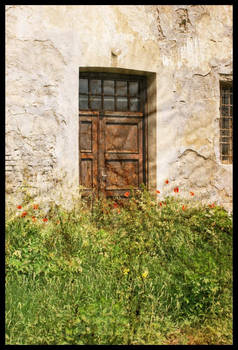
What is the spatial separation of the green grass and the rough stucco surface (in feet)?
3.38

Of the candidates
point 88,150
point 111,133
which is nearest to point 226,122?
point 111,133

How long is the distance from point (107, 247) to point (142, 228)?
1.57 feet

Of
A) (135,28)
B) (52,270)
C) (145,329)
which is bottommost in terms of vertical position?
(145,329)

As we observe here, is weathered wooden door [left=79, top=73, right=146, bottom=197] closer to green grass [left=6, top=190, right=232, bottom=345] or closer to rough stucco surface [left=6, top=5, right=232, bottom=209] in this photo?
rough stucco surface [left=6, top=5, right=232, bottom=209]

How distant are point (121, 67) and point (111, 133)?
951 millimetres

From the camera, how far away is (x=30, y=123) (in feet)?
13.9

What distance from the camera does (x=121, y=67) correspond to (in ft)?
15.1

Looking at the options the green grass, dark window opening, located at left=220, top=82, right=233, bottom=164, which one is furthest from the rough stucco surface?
the green grass

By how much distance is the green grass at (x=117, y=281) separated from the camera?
2.43 m

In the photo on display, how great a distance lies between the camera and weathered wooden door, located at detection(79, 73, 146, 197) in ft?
15.9

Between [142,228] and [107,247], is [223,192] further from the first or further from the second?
[107,247]

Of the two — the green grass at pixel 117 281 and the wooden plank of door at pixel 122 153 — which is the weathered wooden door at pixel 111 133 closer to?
the wooden plank of door at pixel 122 153

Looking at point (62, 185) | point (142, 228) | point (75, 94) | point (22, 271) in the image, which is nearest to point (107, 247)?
point (142, 228)

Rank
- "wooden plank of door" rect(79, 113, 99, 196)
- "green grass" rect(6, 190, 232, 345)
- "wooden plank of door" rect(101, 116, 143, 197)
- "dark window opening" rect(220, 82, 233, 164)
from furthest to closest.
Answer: "dark window opening" rect(220, 82, 233, 164)
"wooden plank of door" rect(101, 116, 143, 197)
"wooden plank of door" rect(79, 113, 99, 196)
"green grass" rect(6, 190, 232, 345)
